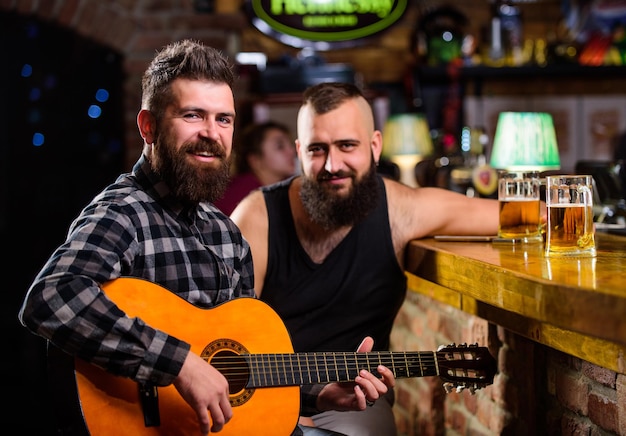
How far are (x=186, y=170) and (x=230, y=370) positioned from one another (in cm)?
46

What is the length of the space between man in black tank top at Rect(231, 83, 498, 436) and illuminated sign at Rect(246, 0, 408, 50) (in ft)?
7.15

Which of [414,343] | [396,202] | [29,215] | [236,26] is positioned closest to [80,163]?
[29,215]

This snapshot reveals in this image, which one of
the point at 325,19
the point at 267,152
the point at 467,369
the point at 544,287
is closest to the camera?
the point at 544,287

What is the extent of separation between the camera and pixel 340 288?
8.02 ft

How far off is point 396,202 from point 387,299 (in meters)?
0.30

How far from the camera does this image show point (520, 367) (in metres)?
2.21

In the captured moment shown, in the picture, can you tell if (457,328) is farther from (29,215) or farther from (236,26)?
(29,215)

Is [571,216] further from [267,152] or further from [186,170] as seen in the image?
[267,152]

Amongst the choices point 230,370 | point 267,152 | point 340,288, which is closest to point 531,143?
point 340,288

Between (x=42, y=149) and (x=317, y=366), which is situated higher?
(x=42, y=149)

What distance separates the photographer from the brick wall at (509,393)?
5.98ft

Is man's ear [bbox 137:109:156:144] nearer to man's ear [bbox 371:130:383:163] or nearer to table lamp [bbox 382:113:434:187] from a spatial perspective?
man's ear [bbox 371:130:383:163]

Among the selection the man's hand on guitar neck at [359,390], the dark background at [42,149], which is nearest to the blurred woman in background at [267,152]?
the dark background at [42,149]

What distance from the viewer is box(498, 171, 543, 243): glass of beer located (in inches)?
88.0
